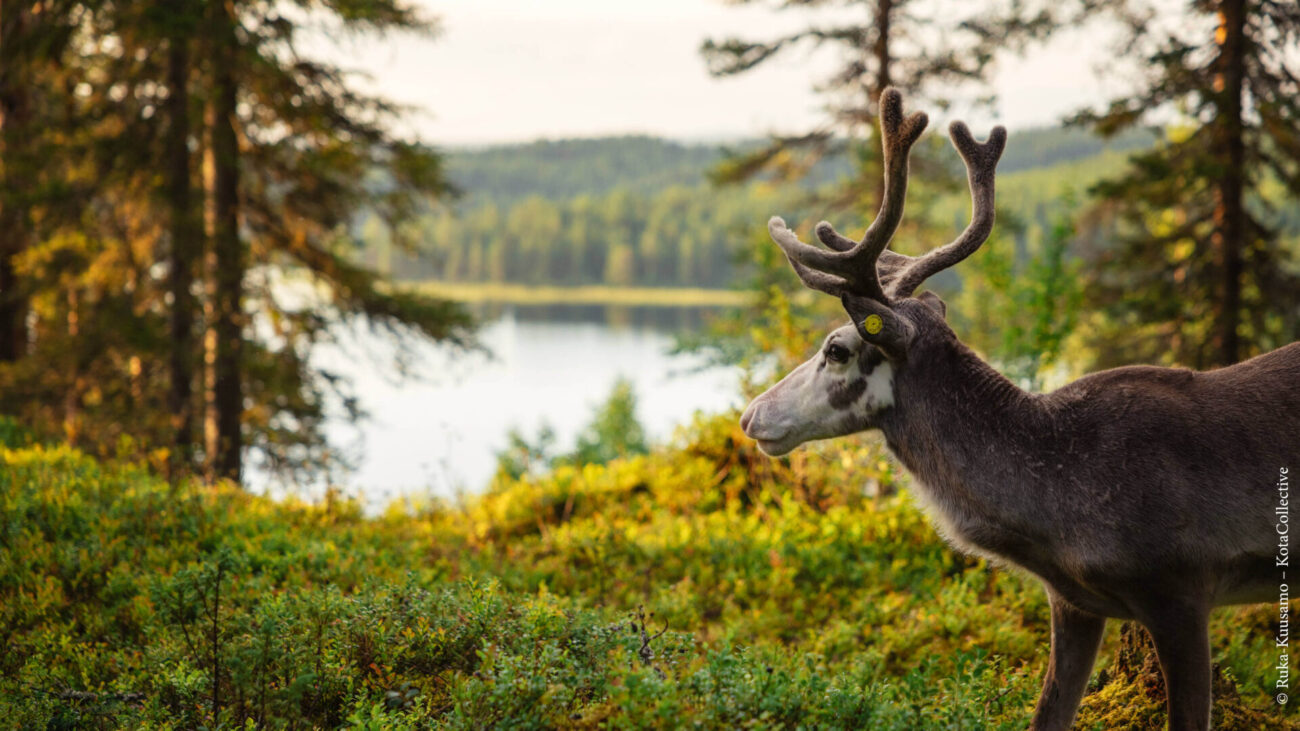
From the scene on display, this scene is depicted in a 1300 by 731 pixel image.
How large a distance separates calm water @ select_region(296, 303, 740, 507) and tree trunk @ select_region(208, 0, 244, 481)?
1.80m

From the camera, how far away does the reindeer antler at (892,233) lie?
15.0ft

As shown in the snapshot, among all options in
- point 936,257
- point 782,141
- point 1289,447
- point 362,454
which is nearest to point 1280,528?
point 1289,447

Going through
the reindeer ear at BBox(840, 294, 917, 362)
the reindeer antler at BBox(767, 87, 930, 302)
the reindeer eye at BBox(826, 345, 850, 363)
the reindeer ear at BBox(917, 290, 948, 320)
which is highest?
the reindeer antler at BBox(767, 87, 930, 302)

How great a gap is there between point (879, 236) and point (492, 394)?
52.9 m

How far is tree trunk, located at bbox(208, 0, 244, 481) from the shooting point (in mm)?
13180

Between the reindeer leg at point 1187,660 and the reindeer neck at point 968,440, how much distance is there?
644 millimetres

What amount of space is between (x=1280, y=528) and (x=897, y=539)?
4960 mm

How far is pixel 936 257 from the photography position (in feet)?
15.9

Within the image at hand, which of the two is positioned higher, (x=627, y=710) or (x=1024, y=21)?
(x=1024, y=21)

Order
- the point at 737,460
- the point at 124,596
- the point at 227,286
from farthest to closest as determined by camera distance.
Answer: the point at 227,286
the point at 737,460
the point at 124,596

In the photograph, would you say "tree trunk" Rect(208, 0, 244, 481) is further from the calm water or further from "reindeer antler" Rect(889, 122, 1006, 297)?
"reindeer antler" Rect(889, 122, 1006, 297)

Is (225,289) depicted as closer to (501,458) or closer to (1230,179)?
(501,458)

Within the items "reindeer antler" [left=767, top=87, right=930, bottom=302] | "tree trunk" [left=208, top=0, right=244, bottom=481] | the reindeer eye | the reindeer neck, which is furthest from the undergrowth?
"tree trunk" [left=208, top=0, right=244, bottom=481]

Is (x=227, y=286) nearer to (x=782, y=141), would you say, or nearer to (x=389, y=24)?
(x=389, y=24)
